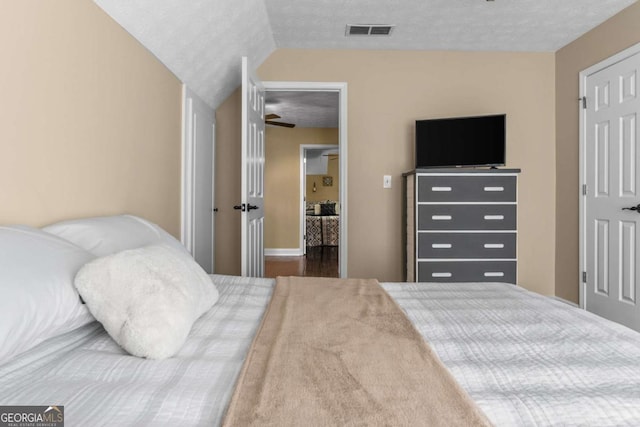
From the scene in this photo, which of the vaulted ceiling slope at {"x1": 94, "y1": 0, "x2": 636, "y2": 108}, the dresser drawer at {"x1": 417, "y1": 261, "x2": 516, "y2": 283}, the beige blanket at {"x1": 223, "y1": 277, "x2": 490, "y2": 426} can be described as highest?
the vaulted ceiling slope at {"x1": 94, "y1": 0, "x2": 636, "y2": 108}

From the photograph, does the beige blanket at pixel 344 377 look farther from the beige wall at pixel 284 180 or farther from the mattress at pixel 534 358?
the beige wall at pixel 284 180

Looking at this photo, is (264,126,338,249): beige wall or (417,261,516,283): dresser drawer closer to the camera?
(417,261,516,283): dresser drawer

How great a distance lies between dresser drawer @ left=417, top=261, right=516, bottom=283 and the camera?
3.28 m

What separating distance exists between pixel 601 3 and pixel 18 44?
11.5ft

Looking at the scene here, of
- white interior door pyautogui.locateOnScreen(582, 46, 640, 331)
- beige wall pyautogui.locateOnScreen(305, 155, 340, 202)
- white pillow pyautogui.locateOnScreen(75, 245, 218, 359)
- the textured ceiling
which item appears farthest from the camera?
beige wall pyautogui.locateOnScreen(305, 155, 340, 202)

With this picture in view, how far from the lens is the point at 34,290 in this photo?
90cm

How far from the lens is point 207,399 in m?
0.80

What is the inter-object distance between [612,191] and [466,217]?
42.7 inches

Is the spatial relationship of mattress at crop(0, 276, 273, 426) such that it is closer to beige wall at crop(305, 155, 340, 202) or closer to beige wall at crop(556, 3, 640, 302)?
beige wall at crop(556, 3, 640, 302)

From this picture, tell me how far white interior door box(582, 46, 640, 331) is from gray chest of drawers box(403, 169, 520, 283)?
68 centimetres

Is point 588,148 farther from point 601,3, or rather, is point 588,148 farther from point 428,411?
point 428,411

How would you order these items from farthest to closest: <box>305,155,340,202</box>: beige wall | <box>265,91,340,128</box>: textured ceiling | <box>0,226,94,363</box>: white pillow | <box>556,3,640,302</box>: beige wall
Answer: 1. <box>305,155,340,202</box>: beige wall
2. <box>265,91,340,128</box>: textured ceiling
3. <box>556,3,640,302</box>: beige wall
4. <box>0,226,94,363</box>: white pillow

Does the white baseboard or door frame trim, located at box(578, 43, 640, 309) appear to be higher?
door frame trim, located at box(578, 43, 640, 309)

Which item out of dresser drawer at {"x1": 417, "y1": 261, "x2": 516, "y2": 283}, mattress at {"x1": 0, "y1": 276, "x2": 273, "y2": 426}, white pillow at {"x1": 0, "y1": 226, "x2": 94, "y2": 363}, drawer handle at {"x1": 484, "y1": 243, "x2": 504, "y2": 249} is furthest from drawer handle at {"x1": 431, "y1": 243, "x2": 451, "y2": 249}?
white pillow at {"x1": 0, "y1": 226, "x2": 94, "y2": 363}
